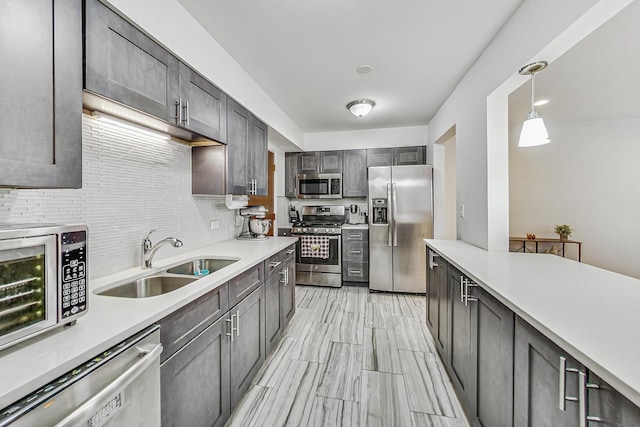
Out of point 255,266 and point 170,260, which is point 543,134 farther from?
point 170,260

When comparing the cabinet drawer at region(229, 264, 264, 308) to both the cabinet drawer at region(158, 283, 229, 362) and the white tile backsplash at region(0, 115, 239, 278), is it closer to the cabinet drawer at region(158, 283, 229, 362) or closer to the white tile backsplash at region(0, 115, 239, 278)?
the cabinet drawer at region(158, 283, 229, 362)

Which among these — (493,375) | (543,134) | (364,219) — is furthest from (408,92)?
(493,375)

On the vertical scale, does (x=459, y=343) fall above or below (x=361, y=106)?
below

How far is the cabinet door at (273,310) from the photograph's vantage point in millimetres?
2109

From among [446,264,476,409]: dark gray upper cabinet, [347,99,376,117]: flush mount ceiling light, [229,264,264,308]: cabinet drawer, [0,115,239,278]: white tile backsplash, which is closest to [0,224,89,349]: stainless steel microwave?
[0,115,239,278]: white tile backsplash

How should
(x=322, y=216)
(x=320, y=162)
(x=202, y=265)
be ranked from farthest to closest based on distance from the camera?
1. (x=322, y=216)
2. (x=320, y=162)
3. (x=202, y=265)

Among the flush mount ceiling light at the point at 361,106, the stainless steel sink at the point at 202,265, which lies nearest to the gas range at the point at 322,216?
the flush mount ceiling light at the point at 361,106

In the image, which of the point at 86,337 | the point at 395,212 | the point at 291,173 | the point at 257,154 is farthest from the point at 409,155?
the point at 86,337

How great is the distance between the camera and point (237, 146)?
7.66 feet

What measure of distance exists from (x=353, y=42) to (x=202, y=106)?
126 cm

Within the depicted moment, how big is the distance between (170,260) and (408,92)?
2912mm

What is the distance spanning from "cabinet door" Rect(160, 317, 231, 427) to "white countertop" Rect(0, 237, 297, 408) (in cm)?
23

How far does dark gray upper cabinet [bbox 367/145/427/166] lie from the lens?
4.23 m

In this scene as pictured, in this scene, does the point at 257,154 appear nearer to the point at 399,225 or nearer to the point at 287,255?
the point at 287,255
